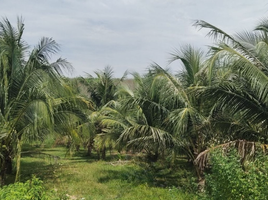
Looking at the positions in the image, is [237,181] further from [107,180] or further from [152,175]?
[152,175]

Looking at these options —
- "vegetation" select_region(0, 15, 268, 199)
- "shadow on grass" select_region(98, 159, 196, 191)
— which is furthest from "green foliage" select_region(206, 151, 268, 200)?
"shadow on grass" select_region(98, 159, 196, 191)

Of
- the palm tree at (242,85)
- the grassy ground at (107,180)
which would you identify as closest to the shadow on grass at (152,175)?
the grassy ground at (107,180)

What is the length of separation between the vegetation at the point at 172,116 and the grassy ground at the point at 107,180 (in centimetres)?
4

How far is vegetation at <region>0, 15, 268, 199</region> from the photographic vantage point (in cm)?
514

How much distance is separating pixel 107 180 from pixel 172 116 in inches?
118

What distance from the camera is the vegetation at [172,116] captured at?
5.14 m

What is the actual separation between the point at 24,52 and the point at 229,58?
18.4 ft

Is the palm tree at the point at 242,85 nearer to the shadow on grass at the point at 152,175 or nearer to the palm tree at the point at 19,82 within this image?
the shadow on grass at the point at 152,175

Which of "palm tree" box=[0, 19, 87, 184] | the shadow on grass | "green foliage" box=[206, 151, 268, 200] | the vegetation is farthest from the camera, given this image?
the shadow on grass

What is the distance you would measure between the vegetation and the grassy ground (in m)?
0.04

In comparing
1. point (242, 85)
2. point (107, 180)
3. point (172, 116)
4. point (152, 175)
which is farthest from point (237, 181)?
point (152, 175)

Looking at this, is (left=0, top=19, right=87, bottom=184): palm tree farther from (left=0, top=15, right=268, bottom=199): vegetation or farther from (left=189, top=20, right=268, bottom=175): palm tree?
(left=189, top=20, right=268, bottom=175): palm tree

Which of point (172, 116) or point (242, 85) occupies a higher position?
point (242, 85)

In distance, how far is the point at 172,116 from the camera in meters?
7.64
